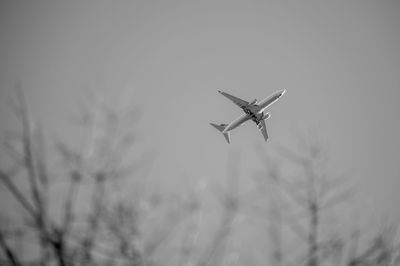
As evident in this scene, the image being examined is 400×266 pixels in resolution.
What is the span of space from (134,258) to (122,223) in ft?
3.60

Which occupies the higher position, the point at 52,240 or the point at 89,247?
the point at 52,240

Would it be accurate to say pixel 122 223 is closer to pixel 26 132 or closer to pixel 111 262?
pixel 111 262

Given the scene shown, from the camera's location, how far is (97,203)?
23.9 ft

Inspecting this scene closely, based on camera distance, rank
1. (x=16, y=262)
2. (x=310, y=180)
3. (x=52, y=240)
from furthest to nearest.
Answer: (x=310, y=180) < (x=52, y=240) < (x=16, y=262)

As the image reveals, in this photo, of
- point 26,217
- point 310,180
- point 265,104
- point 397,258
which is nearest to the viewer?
point 26,217

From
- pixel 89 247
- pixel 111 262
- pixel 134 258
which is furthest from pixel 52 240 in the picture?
pixel 111 262

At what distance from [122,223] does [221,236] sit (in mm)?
2868

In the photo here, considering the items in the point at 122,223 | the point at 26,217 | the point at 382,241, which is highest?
the point at 26,217

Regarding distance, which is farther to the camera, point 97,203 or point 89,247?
point 97,203

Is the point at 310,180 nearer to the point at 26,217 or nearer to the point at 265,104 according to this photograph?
the point at 265,104

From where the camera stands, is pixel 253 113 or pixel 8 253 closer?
pixel 8 253

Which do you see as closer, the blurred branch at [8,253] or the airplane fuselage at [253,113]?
the blurred branch at [8,253]

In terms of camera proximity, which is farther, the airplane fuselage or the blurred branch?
the airplane fuselage

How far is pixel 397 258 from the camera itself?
28.7ft
